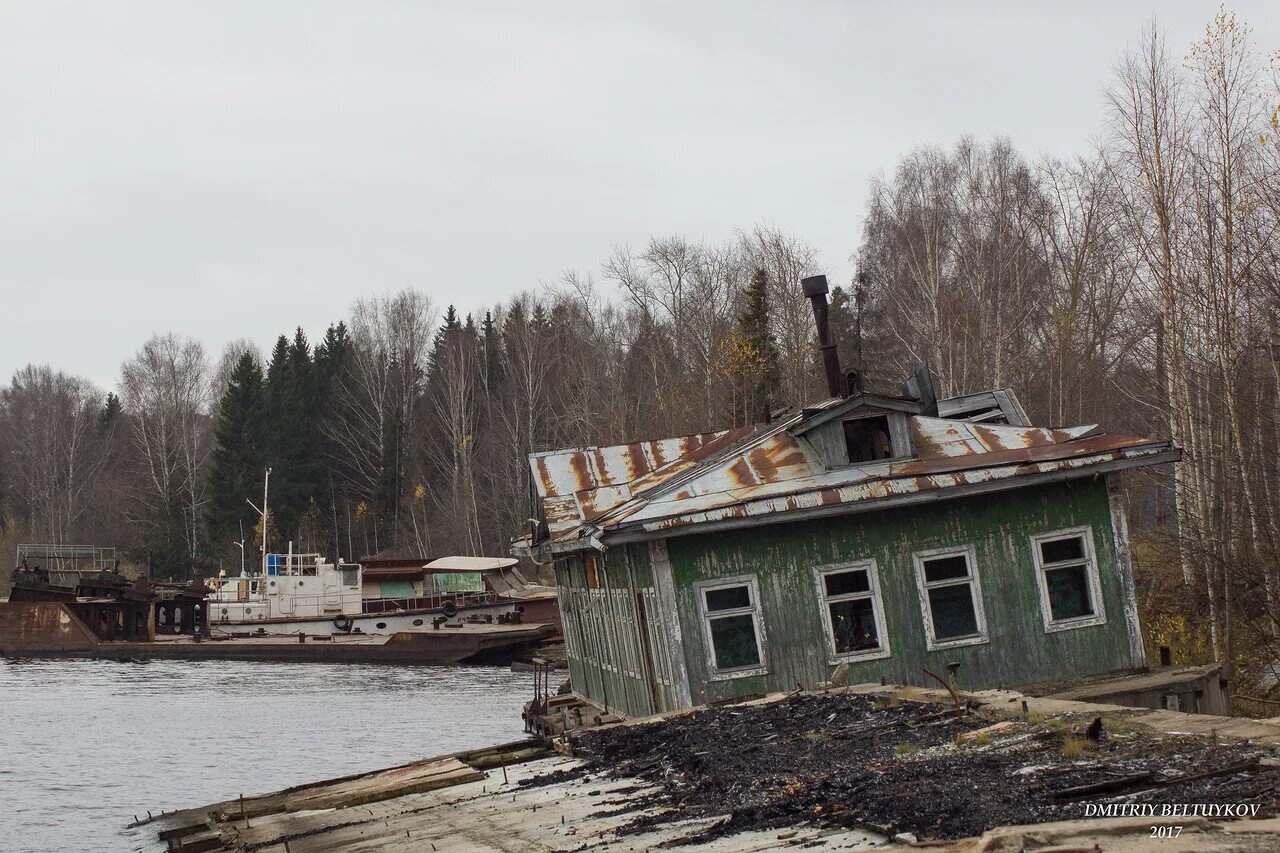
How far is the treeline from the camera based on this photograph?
24.0m

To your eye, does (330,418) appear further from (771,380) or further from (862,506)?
(862,506)

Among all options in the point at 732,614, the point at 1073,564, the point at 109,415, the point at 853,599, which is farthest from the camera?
the point at 109,415

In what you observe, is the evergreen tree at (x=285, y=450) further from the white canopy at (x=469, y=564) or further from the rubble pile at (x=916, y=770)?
the rubble pile at (x=916, y=770)

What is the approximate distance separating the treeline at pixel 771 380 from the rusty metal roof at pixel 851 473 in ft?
10.1

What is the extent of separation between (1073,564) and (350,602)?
Answer: 47.0 m

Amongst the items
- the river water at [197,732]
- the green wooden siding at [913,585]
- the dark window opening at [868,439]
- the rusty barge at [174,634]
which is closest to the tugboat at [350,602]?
the rusty barge at [174,634]

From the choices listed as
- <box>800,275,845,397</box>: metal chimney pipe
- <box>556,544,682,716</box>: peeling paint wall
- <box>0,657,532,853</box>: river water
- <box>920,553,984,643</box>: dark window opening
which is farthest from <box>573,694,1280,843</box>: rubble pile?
<box>0,657,532,853</box>: river water

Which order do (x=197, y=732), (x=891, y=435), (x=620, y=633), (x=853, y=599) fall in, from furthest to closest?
(x=197, y=732) → (x=620, y=633) → (x=891, y=435) → (x=853, y=599)

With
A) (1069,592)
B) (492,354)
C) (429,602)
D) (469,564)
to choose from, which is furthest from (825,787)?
(492,354)

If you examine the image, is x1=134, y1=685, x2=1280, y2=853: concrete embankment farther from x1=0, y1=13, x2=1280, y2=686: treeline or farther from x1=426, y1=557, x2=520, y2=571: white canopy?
x1=426, y1=557, x2=520, y2=571: white canopy

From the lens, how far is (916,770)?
9266 mm

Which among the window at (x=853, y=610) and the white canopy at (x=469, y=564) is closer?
the window at (x=853, y=610)

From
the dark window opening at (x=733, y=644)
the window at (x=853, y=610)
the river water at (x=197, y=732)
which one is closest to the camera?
the dark window opening at (x=733, y=644)

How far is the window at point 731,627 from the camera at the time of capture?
17031 mm
